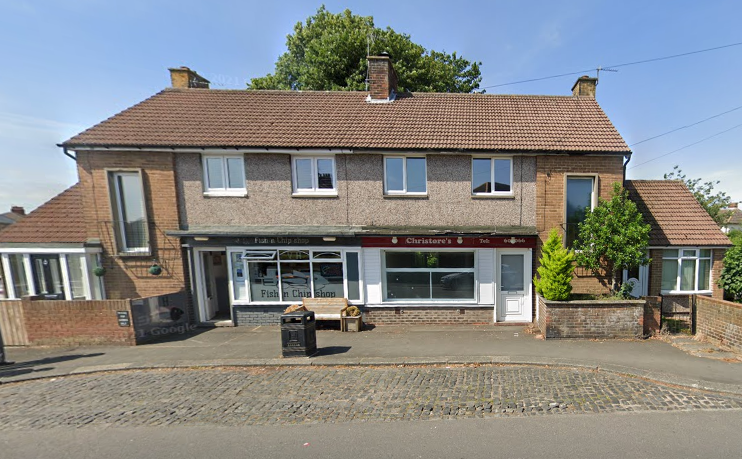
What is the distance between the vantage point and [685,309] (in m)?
8.19

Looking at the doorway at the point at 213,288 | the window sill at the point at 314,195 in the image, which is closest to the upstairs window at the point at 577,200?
the window sill at the point at 314,195

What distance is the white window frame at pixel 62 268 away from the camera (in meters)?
7.99

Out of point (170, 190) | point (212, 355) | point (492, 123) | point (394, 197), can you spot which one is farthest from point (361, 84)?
point (212, 355)

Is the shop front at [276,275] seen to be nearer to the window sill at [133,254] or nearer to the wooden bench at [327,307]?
the wooden bench at [327,307]

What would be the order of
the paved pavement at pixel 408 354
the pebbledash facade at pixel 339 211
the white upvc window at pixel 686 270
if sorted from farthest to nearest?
the white upvc window at pixel 686 270 → the pebbledash facade at pixel 339 211 → the paved pavement at pixel 408 354

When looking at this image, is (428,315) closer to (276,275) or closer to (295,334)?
(295,334)

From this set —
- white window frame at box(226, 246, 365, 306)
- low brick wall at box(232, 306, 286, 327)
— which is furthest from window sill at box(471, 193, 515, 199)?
low brick wall at box(232, 306, 286, 327)

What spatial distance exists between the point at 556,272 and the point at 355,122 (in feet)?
22.4

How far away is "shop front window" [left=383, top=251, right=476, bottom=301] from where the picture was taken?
8.28 meters

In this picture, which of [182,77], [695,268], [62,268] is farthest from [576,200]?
[62,268]

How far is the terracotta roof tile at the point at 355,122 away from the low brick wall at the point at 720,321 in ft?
13.4

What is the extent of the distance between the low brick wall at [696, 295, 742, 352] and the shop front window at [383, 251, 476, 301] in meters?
5.22

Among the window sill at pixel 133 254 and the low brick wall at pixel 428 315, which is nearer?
the window sill at pixel 133 254

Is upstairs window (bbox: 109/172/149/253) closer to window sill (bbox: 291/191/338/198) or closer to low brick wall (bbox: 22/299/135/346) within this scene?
low brick wall (bbox: 22/299/135/346)
